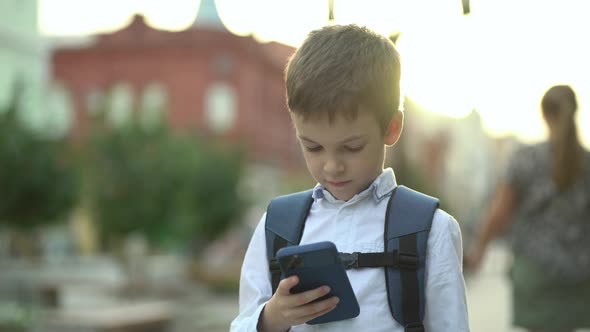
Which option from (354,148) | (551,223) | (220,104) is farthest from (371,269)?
(220,104)

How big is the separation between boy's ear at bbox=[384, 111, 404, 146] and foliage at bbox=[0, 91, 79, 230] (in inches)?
571

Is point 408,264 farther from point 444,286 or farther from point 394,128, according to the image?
point 394,128

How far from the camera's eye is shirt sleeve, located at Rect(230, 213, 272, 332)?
2.21 metres

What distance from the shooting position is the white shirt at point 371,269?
2.04 m

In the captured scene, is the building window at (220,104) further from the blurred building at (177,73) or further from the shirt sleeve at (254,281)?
the shirt sleeve at (254,281)

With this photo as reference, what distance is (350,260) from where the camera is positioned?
6.78 feet

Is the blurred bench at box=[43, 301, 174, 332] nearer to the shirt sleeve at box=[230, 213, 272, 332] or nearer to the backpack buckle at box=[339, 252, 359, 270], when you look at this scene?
the shirt sleeve at box=[230, 213, 272, 332]

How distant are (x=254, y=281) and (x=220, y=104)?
40825mm

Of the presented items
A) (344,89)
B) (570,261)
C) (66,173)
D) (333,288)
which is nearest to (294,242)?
(333,288)

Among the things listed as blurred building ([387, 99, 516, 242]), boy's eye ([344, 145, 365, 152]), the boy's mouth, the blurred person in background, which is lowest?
blurred building ([387, 99, 516, 242])

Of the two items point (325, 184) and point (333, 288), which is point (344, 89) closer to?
point (325, 184)

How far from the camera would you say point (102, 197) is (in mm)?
23609

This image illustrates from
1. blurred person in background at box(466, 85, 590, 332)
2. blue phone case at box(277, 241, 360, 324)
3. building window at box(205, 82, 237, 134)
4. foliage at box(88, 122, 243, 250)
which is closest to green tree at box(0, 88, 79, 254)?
foliage at box(88, 122, 243, 250)

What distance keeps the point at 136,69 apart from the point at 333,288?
4210cm
